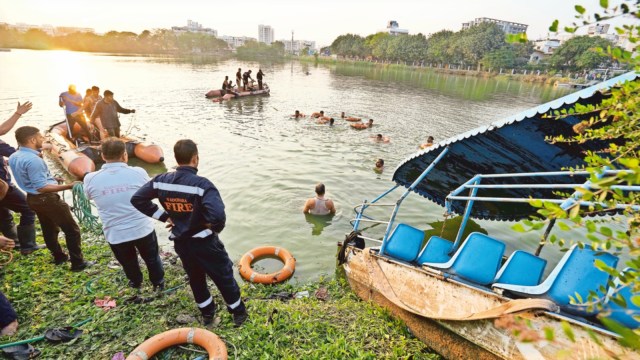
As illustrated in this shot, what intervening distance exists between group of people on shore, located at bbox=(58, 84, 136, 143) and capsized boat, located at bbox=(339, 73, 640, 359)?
10.5 metres

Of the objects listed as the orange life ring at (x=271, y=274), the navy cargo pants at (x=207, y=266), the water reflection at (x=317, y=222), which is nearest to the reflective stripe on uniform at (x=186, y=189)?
the navy cargo pants at (x=207, y=266)

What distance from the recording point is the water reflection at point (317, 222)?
28.6 ft

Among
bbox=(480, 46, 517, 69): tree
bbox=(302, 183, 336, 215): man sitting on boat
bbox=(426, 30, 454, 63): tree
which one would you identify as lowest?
bbox=(302, 183, 336, 215): man sitting on boat

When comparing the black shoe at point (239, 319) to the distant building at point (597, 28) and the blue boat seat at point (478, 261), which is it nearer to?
the blue boat seat at point (478, 261)

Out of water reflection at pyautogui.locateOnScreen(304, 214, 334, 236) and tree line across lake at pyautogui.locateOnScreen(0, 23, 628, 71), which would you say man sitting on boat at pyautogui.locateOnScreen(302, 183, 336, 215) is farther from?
tree line across lake at pyautogui.locateOnScreen(0, 23, 628, 71)

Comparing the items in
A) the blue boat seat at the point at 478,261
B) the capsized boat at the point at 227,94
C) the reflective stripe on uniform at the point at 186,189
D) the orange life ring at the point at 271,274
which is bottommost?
the orange life ring at the point at 271,274

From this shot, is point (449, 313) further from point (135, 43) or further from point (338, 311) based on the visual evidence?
point (135, 43)

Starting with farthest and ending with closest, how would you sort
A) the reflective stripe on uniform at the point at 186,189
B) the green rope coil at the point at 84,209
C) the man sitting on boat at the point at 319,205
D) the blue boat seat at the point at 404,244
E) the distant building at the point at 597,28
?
Result: the man sitting on boat at the point at 319,205 → the green rope coil at the point at 84,209 → the blue boat seat at the point at 404,244 → the reflective stripe on uniform at the point at 186,189 → the distant building at the point at 597,28

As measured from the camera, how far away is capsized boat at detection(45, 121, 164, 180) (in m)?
10.4

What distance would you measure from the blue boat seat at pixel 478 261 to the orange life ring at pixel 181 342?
125 inches

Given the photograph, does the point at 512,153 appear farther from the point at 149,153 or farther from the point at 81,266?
the point at 149,153

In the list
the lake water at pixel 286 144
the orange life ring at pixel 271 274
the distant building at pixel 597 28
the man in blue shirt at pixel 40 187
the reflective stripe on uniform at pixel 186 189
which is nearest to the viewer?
the distant building at pixel 597 28

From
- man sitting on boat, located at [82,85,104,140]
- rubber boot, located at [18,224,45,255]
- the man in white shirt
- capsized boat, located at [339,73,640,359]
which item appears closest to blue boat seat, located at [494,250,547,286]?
capsized boat, located at [339,73,640,359]

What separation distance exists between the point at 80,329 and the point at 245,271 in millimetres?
2802
